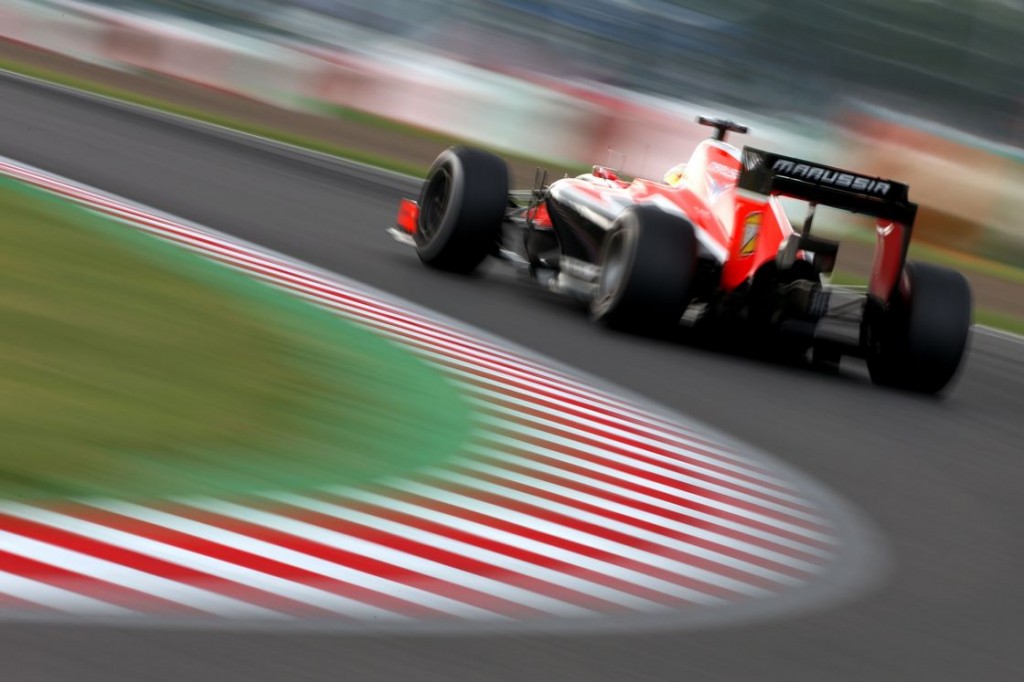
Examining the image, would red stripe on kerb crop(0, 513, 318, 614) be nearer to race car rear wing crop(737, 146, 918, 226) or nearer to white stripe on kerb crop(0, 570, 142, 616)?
white stripe on kerb crop(0, 570, 142, 616)

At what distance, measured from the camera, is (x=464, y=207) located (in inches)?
401

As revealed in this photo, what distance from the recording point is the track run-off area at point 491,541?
383 centimetres

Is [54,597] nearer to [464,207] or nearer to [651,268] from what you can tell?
[651,268]

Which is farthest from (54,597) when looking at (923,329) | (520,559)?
(923,329)

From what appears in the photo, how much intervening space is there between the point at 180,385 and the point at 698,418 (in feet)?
7.86

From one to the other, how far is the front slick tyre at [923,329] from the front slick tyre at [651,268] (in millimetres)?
1129

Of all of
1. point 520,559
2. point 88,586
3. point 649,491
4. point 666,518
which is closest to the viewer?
point 88,586

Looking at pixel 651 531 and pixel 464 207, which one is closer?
pixel 651 531

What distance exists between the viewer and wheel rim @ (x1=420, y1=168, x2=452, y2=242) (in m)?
A: 10.6

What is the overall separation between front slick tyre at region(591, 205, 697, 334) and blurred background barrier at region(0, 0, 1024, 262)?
11373mm

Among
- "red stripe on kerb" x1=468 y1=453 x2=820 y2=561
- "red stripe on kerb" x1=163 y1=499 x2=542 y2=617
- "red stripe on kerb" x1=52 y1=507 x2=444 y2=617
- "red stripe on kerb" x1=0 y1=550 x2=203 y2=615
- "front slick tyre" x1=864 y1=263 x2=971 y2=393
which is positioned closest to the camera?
"red stripe on kerb" x1=0 y1=550 x2=203 y2=615

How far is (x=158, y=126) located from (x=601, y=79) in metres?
6.76

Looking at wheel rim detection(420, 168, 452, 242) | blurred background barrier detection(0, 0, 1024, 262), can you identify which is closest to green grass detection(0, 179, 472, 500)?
wheel rim detection(420, 168, 452, 242)

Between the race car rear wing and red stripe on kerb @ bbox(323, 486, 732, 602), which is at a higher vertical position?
the race car rear wing
